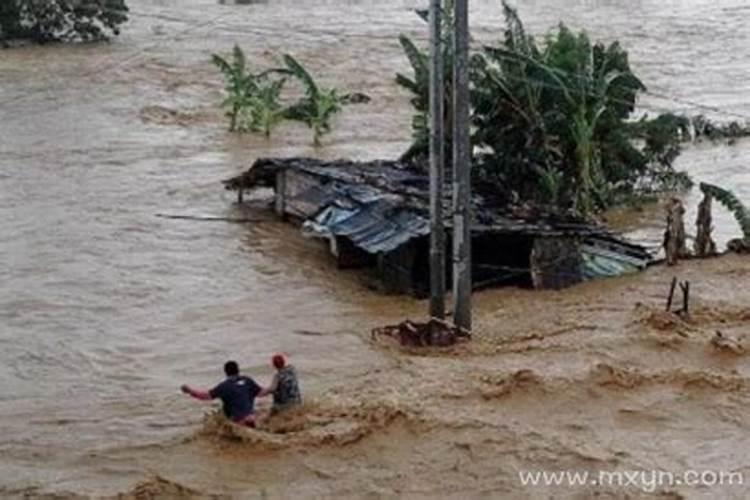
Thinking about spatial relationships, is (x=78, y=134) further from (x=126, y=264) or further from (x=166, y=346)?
(x=166, y=346)

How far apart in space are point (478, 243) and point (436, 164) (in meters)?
2.84

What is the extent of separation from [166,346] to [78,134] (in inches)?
581

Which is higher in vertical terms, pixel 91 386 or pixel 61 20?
pixel 61 20

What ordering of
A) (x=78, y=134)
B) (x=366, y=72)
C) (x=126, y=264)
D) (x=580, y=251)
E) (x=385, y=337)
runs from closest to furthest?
(x=385, y=337)
(x=580, y=251)
(x=126, y=264)
(x=78, y=134)
(x=366, y=72)

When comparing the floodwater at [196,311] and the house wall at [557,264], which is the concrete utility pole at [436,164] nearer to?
the floodwater at [196,311]

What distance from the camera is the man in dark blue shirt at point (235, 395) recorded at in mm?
11484

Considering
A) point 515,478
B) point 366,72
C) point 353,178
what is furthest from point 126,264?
point 366,72

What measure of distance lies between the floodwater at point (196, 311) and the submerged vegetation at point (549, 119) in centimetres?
154

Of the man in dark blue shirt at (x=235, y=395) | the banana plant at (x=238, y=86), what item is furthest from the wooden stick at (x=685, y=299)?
the banana plant at (x=238, y=86)

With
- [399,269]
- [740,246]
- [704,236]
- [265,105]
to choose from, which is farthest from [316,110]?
[740,246]

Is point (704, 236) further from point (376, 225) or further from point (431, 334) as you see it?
point (431, 334)

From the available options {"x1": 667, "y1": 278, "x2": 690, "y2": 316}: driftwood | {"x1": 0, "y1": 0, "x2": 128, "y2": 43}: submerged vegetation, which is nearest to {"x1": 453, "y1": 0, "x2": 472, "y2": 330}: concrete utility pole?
{"x1": 667, "y1": 278, "x2": 690, "y2": 316}: driftwood

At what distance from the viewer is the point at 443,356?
1402cm

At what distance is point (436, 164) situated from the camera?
46.8ft
